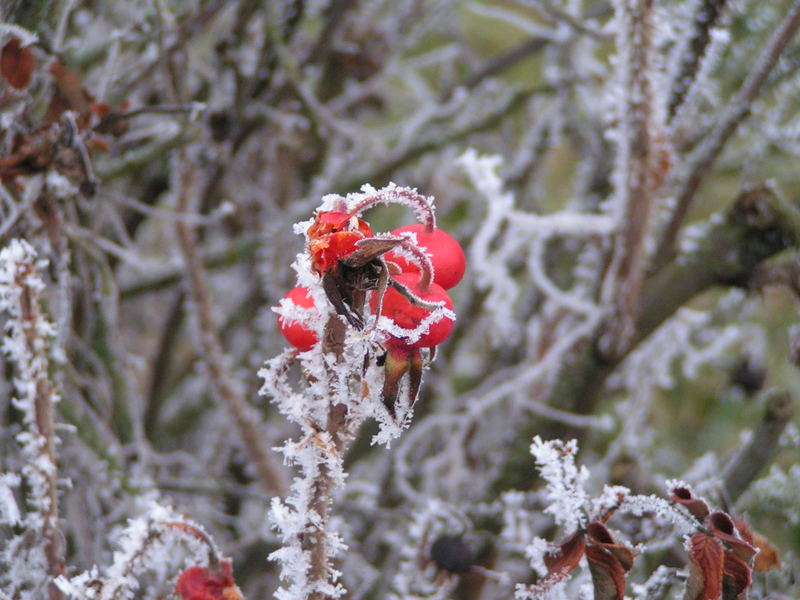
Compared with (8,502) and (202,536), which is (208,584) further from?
(8,502)

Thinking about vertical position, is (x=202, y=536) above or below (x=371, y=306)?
below

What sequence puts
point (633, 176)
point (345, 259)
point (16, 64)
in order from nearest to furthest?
point (345, 259)
point (16, 64)
point (633, 176)

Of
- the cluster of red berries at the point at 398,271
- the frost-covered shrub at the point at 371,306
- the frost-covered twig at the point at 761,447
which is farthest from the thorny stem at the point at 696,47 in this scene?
the cluster of red berries at the point at 398,271

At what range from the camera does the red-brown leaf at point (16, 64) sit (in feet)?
2.48

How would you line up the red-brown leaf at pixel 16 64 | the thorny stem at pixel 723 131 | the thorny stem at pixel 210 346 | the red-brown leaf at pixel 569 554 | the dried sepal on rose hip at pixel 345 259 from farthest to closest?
the thorny stem at pixel 210 346 < the thorny stem at pixel 723 131 < the red-brown leaf at pixel 16 64 < the red-brown leaf at pixel 569 554 < the dried sepal on rose hip at pixel 345 259

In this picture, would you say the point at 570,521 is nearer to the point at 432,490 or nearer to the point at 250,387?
the point at 432,490

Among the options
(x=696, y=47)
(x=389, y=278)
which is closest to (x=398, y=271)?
(x=389, y=278)

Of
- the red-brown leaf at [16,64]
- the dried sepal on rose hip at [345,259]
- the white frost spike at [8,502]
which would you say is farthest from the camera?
the red-brown leaf at [16,64]

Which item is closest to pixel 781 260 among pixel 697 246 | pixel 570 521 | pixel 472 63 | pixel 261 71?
pixel 697 246

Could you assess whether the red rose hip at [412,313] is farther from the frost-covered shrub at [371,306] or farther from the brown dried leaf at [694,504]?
the brown dried leaf at [694,504]

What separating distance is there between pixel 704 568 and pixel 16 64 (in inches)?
30.5

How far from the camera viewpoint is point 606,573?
0.52m

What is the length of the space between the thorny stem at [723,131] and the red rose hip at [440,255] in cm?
63

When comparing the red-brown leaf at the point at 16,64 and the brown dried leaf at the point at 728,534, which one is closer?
the brown dried leaf at the point at 728,534
